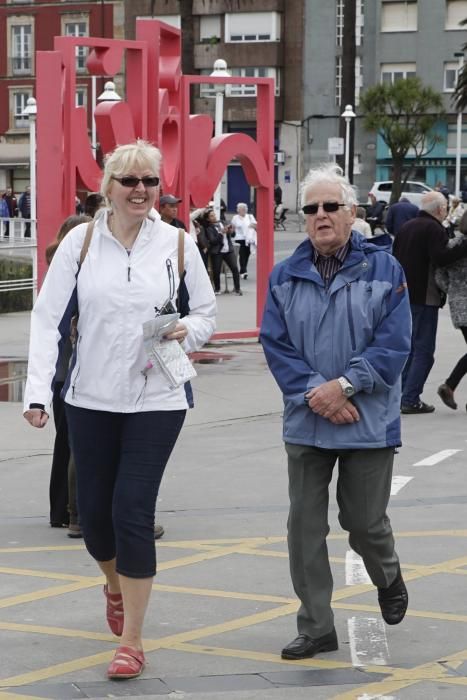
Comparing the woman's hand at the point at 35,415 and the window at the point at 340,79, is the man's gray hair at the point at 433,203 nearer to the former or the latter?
the woman's hand at the point at 35,415

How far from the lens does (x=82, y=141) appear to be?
50.2 ft

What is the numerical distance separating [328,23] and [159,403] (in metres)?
66.7

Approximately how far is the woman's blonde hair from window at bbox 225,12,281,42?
66.3 metres

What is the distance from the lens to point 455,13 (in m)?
69.9

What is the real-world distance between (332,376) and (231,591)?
1580 mm

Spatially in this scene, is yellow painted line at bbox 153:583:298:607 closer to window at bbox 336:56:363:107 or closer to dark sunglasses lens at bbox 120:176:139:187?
dark sunglasses lens at bbox 120:176:139:187

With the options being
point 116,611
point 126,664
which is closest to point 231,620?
point 116,611

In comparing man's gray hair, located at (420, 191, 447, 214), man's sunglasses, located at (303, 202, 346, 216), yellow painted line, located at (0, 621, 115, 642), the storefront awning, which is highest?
man's sunglasses, located at (303, 202, 346, 216)

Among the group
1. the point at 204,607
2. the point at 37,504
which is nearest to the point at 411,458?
the point at 37,504

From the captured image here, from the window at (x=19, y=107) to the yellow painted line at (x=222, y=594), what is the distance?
69068mm

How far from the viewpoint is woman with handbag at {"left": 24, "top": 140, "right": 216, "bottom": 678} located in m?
5.36

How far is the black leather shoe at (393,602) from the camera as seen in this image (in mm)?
5727

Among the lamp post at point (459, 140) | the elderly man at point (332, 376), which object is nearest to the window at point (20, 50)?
the lamp post at point (459, 140)

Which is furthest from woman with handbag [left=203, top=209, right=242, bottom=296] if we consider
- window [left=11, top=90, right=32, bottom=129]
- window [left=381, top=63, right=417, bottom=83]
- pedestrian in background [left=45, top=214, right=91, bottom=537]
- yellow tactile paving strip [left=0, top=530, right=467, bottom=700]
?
window [left=11, top=90, right=32, bottom=129]
